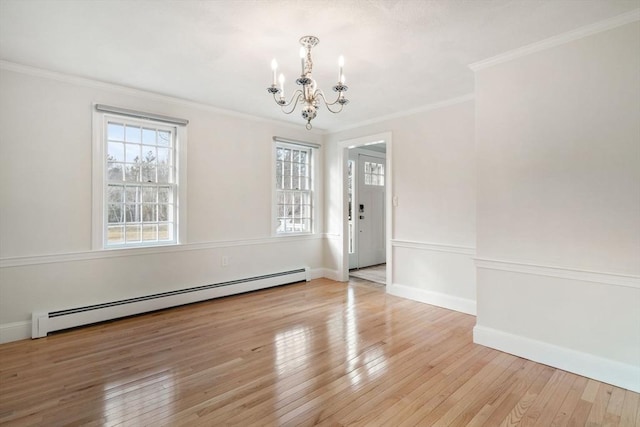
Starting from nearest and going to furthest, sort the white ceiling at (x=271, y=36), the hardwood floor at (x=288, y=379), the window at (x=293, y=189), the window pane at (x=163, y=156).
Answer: the hardwood floor at (x=288, y=379) < the white ceiling at (x=271, y=36) < the window pane at (x=163, y=156) < the window at (x=293, y=189)

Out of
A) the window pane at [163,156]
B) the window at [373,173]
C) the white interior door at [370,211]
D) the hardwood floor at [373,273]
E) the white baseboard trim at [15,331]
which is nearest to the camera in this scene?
the white baseboard trim at [15,331]

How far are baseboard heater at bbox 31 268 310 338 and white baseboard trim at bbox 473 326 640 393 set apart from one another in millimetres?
2902

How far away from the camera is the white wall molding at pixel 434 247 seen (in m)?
3.80

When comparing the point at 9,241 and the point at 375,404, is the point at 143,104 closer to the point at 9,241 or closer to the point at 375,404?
the point at 9,241

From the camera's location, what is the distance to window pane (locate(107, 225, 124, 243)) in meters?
3.58

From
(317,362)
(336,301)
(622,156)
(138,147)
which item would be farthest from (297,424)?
(138,147)

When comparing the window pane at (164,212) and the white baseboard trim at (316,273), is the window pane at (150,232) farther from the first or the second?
the white baseboard trim at (316,273)

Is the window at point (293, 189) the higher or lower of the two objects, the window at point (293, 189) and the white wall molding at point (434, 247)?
the higher

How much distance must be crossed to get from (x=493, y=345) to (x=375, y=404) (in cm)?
146

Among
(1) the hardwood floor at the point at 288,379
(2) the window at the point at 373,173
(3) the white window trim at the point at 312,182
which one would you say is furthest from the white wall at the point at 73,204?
(2) the window at the point at 373,173

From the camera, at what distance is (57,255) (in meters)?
3.23

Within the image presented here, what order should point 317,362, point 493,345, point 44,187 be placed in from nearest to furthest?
point 317,362, point 493,345, point 44,187

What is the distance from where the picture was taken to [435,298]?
411 cm

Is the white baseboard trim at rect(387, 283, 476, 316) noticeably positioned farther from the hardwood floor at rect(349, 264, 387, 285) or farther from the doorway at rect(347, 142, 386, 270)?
the doorway at rect(347, 142, 386, 270)
